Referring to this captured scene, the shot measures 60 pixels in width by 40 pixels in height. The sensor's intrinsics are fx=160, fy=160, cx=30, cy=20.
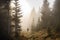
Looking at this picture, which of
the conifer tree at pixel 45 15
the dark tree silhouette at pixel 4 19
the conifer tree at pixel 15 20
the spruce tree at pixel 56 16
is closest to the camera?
the spruce tree at pixel 56 16

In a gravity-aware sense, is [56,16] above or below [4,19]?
above

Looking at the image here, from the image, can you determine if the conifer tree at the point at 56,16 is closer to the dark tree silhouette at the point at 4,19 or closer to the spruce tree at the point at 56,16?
the spruce tree at the point at 56,16

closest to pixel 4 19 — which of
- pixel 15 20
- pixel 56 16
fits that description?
pixel 15 20

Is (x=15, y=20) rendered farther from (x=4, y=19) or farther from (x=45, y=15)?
(x=45, y=15)

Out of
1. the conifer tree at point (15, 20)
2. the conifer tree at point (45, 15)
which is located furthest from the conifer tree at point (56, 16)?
the conifer tree at point (15, 20)

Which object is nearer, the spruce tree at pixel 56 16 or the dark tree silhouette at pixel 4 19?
the spruce tree at pixel 56 16

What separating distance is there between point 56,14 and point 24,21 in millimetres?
872

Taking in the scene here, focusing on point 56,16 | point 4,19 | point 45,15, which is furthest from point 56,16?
point 4,19

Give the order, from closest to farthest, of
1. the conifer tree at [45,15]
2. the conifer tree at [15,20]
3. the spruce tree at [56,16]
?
the spruce tree at [56,16], the conifer tree at [45,15], the conifer tree at [15,20]

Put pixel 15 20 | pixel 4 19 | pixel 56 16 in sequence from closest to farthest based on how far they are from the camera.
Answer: pixel 56 16, pixel 15 20, pixel 4 19

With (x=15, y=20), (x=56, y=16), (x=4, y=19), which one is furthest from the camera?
(x=4, y=19)

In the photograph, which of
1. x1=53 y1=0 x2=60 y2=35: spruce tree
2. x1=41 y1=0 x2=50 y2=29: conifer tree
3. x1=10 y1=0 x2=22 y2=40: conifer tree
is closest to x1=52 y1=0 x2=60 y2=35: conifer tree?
x1=53 y1=0 x2=60 y2=35: spruce tree

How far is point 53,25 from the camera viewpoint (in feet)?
13.4

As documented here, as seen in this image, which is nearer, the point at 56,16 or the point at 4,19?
the point at 56,16
